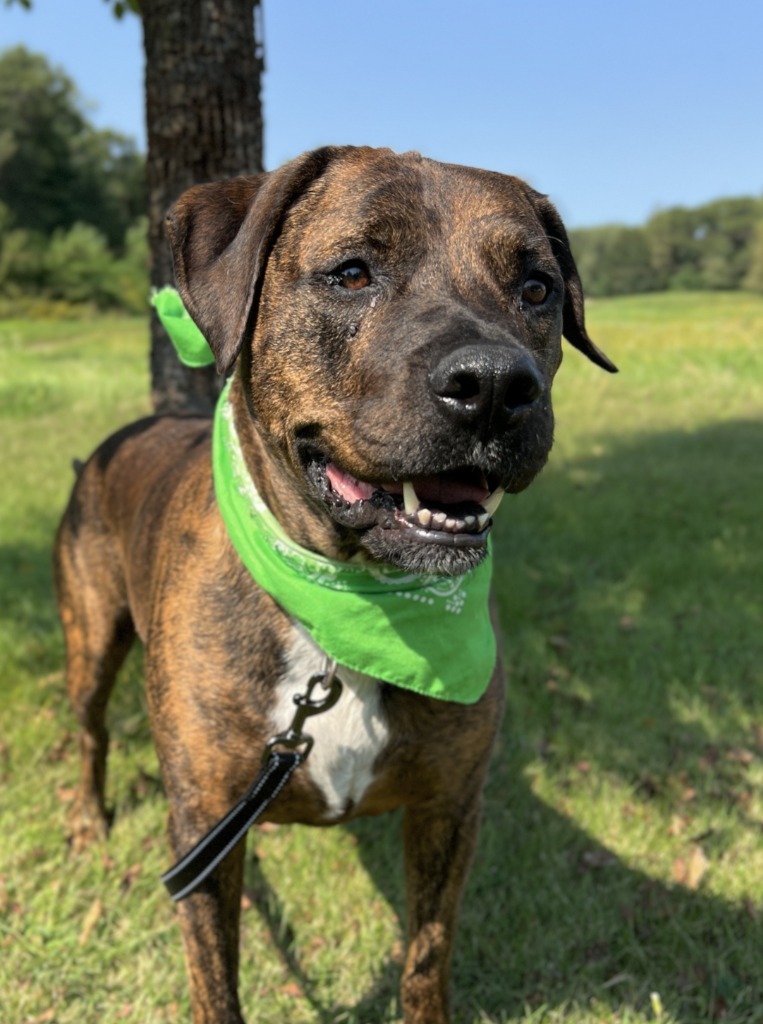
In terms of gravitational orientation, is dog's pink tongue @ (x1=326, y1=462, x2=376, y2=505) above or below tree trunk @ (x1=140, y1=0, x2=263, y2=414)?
below

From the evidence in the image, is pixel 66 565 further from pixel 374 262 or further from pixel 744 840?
pixel 744 840

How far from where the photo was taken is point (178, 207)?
7.91 feet

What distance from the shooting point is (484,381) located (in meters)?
1.78

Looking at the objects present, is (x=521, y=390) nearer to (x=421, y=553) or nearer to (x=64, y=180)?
(x=421, y=553)

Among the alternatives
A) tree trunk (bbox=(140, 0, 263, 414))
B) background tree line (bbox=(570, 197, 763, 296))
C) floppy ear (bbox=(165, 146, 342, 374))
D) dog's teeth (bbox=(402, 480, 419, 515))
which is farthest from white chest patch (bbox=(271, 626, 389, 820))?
background tree line (bbox=(570, 197, 763, 296))

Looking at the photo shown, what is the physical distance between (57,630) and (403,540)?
3.84 meters

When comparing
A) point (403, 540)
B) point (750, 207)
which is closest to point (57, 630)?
point (403, 540)

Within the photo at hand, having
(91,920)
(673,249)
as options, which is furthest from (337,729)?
(673,249)

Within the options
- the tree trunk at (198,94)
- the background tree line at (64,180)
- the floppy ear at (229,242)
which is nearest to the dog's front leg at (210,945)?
the floppy ear at (229,242)

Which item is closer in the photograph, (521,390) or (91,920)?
(521,390)

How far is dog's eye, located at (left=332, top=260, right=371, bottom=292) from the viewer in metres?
2.18

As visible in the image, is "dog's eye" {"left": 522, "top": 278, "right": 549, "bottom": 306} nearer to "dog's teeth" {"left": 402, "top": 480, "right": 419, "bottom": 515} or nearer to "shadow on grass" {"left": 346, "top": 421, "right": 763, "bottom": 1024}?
"dog's teeth" {"left": 402, "top": 480, "right": 419, "bottom": 515}

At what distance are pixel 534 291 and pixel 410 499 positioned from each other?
73cm

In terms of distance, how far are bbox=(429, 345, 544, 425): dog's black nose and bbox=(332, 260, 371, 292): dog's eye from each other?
46 cm
